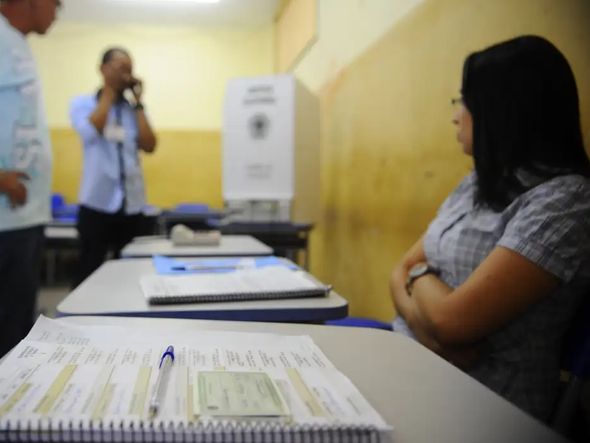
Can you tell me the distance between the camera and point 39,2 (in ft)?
6.46

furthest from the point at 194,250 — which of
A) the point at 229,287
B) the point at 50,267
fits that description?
the point at 50,267

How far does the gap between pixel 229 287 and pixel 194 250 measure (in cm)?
83

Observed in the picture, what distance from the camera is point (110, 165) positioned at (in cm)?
270

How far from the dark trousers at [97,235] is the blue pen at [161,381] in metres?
2.15

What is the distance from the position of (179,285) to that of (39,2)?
146 cm

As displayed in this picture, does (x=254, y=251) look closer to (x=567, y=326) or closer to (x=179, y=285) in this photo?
(x=179, y=285)

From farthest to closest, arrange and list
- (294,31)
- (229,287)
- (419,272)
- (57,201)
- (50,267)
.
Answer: (57,201) < (50,267) < (294,31) < (419,272) < (229,287)

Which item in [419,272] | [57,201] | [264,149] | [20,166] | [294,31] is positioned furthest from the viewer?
[57,201]

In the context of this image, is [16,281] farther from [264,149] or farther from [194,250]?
[264,149]

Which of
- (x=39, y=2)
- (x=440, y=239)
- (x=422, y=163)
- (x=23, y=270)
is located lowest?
(x=23, y=270)

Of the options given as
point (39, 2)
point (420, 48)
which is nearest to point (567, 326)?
point (420, 48)

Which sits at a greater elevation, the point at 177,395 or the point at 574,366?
the point at 177,395

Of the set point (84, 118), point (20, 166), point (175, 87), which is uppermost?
point (175, 87)

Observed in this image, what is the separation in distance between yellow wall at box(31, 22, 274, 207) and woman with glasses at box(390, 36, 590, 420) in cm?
474
